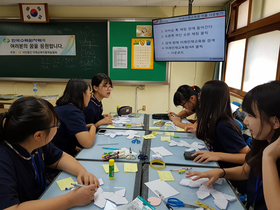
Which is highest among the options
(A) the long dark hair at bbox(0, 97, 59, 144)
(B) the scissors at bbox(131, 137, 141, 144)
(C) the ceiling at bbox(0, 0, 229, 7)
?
(C) the ceiling at bbox(0, 0, 229, 7)

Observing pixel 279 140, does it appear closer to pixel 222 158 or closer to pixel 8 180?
pixel 222 158

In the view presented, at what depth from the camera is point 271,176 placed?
0.83 metres

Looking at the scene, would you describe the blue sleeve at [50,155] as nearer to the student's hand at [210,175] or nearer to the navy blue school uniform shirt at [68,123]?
the navy blue school uniform shirt at [68,123]

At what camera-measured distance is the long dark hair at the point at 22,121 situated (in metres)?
0.88

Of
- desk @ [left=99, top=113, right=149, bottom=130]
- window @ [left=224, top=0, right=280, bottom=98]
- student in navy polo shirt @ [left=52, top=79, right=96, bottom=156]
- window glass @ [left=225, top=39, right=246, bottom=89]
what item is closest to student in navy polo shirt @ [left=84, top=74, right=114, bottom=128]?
desk @ [left=99, top=113, right=149, bottom=130]

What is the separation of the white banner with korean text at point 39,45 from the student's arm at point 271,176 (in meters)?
3.68

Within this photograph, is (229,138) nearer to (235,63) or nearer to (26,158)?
(26,158)

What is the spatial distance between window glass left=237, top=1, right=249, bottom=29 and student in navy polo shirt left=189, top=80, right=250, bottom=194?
6.48ft

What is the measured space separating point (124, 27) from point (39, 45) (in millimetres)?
1666

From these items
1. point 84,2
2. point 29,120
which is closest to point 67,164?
point 29,120

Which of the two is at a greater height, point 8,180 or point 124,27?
point 124,27

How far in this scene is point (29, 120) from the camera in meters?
0.89

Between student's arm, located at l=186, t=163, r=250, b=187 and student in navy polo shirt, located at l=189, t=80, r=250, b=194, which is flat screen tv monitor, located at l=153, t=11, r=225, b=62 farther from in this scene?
student's arm, located at l=186, t=163, r=250, b=187

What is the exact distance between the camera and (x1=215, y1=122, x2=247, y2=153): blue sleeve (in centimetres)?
138
